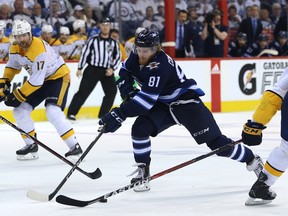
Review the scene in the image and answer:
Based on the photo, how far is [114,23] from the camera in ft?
36.1

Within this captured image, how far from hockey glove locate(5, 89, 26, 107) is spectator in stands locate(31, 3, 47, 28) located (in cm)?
414

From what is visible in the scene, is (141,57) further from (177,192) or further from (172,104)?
(177,192)

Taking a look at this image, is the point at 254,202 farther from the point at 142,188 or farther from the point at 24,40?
the point at 24,40

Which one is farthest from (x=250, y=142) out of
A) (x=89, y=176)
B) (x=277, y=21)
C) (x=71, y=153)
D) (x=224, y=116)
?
(x=277, y=21)

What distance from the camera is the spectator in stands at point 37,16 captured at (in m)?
10.2

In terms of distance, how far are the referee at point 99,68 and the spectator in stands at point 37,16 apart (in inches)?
27.4

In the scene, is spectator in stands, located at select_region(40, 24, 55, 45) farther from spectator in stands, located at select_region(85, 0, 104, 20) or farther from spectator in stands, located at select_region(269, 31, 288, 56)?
spectator in stands, located at select_region(269, 31, 288, 56)

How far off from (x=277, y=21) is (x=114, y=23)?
118 inches

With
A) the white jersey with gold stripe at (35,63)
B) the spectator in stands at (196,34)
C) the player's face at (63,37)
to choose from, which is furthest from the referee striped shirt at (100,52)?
the white jersey with gold stripe at (35,63)

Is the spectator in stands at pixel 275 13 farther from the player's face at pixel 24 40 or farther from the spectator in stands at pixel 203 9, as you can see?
the player's face at pixel 24 40

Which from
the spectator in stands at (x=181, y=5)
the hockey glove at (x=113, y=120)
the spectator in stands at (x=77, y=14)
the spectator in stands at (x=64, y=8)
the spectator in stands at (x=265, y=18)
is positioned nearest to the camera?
the hockey glove at (x=113, y=120)

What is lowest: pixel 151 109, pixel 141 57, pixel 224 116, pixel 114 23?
pixel 224 116

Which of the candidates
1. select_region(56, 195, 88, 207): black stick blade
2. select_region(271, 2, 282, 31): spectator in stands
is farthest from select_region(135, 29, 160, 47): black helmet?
select_region(271, 2, 282, 31): spectator in stands

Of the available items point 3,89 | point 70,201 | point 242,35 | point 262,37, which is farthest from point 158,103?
point 262,37
